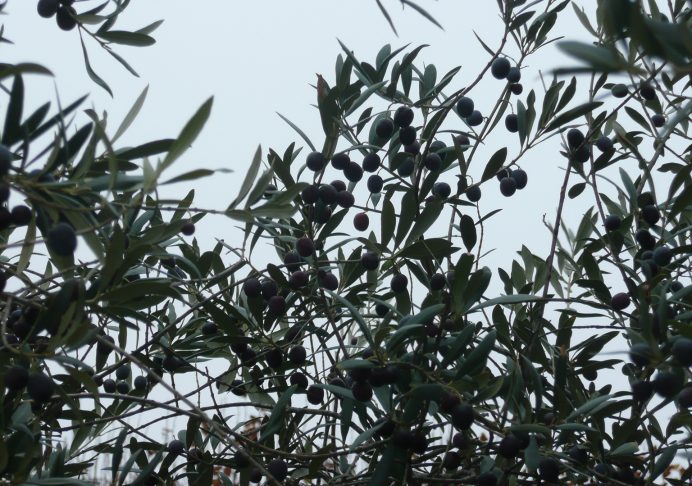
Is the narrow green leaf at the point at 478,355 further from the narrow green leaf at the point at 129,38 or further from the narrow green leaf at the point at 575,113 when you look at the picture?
the narrow green leaf at the point at 129,38

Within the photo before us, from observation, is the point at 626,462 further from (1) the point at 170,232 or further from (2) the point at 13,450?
(2) the point at 13,450

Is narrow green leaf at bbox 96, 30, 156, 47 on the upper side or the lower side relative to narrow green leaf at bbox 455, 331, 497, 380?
upper

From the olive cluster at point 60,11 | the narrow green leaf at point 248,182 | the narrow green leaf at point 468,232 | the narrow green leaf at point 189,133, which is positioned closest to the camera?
the narrow green leaf at point 189,133

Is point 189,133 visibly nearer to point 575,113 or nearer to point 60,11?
point 60,11

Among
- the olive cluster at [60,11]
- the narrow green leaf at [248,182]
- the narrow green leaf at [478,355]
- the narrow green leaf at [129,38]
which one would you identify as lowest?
the narrow green leaf at [478,355]

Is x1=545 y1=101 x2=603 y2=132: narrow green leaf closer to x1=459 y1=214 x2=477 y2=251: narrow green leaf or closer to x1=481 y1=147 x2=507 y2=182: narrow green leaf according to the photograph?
x1=481 y1=147 x2=507 y2=182: narrow green leaf

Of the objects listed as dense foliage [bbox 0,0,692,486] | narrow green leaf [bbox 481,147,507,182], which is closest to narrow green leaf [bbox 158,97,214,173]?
dense foliage [bbox 0,0,692,486]

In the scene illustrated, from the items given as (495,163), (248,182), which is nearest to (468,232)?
(495,163)

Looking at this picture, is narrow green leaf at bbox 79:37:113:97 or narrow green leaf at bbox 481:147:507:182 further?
narrow green leaf at bbox 481:147:507:182

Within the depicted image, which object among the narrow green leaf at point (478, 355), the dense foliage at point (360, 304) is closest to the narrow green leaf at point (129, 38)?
the dense foliage at point (360, 304)

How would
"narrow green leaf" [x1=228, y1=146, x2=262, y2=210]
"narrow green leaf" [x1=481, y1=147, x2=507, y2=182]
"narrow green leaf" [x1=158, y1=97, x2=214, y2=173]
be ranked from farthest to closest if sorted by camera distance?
1. "narrow green leaf" [x1=481, y1=147, x2=507, y2=182]
2. "narrow green leaf" [x1=228, y1=146, x2=262, y2=210]
3. "narrow green leaf" [x1=158, y1=97, x2=214, y2=173]

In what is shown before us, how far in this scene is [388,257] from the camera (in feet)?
4.96

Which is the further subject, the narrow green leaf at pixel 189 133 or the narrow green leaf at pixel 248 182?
the narrow green leaf at pixel 248 182

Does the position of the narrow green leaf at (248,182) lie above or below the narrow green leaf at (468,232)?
below
